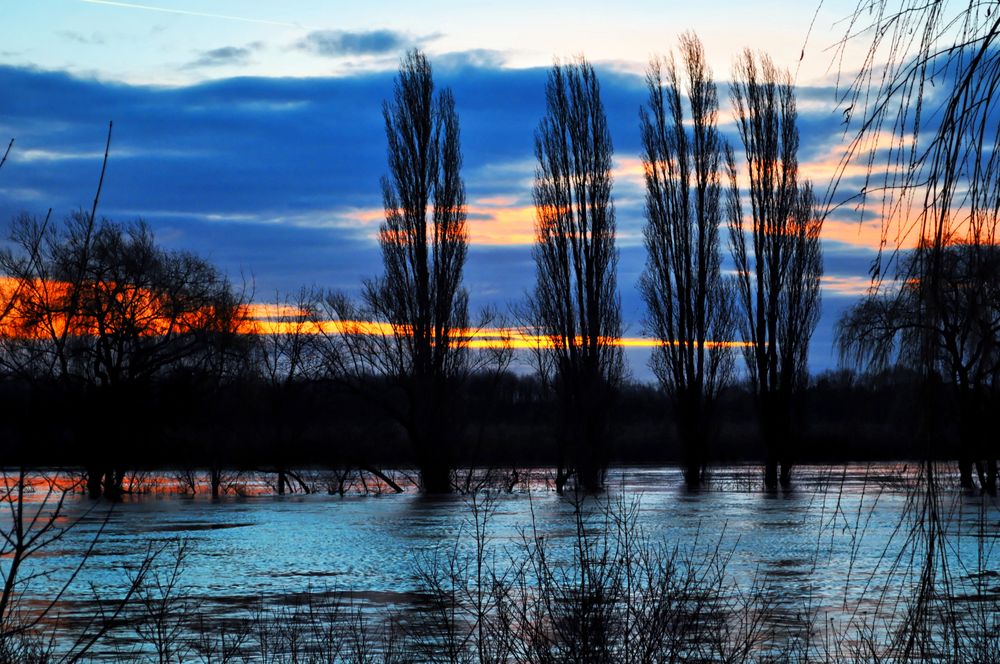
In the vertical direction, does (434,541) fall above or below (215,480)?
above

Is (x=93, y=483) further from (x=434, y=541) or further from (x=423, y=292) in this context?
(x=423, y=292)

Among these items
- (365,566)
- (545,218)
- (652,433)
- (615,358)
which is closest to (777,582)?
(365,566)

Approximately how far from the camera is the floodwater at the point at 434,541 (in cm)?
1139

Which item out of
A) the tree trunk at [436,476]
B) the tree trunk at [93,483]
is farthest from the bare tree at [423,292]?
the tree trunk at [93,483]

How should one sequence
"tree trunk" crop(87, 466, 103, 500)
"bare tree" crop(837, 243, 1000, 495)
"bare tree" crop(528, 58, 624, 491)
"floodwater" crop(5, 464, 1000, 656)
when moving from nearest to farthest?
"bare tree" crop(837, 243, 1000, 495)
"tree trunk" crop(87, 466, 103, 500)
"floodwater" crop(5, 464, 1000, 656)
"bare tree" crop(528, 58, 624, 491)

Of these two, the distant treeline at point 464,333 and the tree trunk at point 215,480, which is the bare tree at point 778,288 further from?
the tree trunk at point 215,480

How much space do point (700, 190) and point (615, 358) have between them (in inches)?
295

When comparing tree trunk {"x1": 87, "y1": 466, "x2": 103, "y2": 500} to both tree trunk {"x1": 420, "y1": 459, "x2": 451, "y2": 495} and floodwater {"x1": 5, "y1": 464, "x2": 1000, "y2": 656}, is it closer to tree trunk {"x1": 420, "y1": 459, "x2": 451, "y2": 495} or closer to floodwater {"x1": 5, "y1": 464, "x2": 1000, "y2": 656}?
floodwater {"x1": 5, "y1": 464, "x2": 1000, "y2": 656}

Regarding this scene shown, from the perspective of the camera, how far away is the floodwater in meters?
11.4

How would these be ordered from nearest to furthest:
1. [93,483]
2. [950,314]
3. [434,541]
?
1. [950,314]
2. [93,483]
3. [434,541]

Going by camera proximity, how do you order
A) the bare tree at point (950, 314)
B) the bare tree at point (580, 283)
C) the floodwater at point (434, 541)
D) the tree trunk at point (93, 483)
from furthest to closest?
the bare tree at point (580, 283), the floodwater at point (434, 541), the tree trunk at point (93, 483), the bare tree at point (950, 314)

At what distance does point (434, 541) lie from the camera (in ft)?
59.7

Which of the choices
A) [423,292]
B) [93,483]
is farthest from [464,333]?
[93,483]

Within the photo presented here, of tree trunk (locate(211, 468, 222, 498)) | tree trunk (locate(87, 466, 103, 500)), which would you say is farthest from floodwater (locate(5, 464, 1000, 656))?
tree trunk (locate(211, 468, 222, 498))
